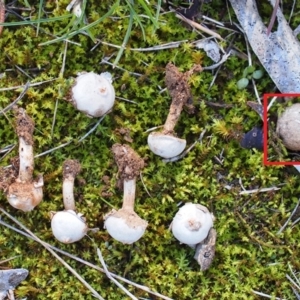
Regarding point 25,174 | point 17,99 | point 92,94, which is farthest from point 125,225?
point 17,99

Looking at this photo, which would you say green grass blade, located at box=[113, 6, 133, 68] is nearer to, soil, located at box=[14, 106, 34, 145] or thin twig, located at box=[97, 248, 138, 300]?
soil, located at box=[14, 106, 34, 145]

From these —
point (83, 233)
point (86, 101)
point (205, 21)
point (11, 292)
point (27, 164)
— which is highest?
point (205, 21)

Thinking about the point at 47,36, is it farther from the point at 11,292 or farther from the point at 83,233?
the point at 11,292

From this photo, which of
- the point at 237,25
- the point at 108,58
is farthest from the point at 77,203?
the point at 237,25

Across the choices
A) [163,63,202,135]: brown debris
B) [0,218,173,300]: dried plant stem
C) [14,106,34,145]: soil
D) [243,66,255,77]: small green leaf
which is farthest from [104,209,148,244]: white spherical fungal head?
[243,66,255,77]: small green leaf

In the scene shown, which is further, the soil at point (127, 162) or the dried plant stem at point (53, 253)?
the dried plant stem at point (53, 253)

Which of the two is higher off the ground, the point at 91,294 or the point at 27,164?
the point at 27,164

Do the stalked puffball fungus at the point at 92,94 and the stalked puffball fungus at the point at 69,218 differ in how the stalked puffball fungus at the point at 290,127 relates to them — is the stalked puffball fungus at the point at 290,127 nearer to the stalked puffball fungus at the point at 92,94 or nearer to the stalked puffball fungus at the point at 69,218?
the stalked puffball fungus at the point at 92,94

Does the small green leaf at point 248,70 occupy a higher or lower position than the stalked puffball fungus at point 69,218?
higher

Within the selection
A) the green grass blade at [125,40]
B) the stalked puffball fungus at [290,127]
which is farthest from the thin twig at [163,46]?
the stalked puffball fungus at [290,127]
